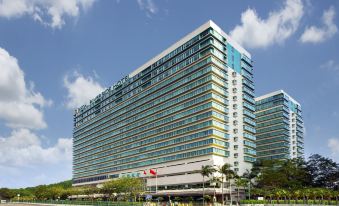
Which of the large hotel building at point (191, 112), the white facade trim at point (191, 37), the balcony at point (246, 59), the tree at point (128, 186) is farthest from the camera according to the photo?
the balcony at point (246, 59)

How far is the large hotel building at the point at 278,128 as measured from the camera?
182625 mm

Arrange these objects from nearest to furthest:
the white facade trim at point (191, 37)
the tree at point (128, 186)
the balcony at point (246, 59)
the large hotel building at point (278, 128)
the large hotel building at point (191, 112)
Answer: the large hotel building at point (191, 112)
the white facade trim at point (191, 37)
the tree at point (128, 186)
the balcony at point (246, 59)
the large hotel building at point (278, 128)

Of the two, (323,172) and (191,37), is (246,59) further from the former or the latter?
(323,172)

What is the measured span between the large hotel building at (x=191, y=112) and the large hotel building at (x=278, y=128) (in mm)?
50257

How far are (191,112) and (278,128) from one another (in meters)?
75.5

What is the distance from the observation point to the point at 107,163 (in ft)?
587

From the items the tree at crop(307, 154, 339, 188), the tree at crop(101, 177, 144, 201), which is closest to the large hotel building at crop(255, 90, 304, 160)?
the tree at crop(307, 154, 339, 188)

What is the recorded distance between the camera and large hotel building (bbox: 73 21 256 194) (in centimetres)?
11994

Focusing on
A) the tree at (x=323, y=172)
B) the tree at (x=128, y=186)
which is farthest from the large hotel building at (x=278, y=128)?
the tree at (x=128, y=186)

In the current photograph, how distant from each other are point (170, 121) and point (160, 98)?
1221 cm

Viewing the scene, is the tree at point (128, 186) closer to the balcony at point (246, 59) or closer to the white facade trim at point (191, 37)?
the white facade trim at point (191, 37)

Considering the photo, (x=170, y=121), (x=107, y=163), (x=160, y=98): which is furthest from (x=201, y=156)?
(x=107, y=163)

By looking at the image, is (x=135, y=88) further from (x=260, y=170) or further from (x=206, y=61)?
(x=260, y=170)

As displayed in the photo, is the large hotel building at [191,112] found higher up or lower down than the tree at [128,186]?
higher up
